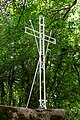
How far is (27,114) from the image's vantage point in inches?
56.4

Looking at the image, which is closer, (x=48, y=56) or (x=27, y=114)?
(x=27, y=114)

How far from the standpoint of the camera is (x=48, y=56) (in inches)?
202

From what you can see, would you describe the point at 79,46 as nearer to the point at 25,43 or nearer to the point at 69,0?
the point at 25,43

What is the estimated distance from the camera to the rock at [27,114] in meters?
1.31

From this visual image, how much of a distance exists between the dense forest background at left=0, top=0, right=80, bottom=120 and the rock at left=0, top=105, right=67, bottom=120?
2.22 metres

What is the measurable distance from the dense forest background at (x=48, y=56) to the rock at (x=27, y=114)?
2.22 m

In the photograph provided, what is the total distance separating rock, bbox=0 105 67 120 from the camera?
131 cm

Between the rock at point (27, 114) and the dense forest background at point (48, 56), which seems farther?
the dense forest background at point (48, 56)

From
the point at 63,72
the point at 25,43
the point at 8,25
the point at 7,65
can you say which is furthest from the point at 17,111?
the point at 63,72

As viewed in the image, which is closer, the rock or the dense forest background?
the rock

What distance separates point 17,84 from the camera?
579 centimetres

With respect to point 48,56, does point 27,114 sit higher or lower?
higher

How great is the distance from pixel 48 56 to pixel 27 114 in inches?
146

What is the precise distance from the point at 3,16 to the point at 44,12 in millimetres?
622
